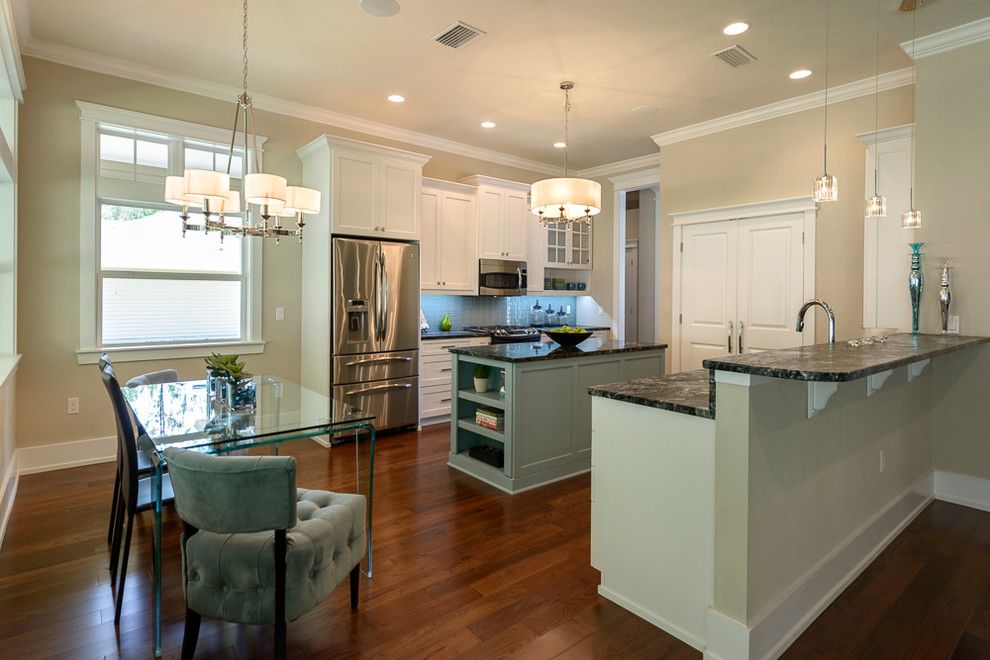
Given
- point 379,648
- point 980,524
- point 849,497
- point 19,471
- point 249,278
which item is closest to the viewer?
point 379,648

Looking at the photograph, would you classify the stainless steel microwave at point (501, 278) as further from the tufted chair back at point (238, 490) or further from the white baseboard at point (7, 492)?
the tufted chair back at point (238, 490)

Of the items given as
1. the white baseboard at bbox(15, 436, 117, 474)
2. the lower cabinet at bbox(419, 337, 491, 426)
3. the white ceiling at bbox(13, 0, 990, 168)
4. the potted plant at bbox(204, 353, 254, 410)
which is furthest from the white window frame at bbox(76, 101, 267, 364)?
the potted plant at bbox(204, 353, 254, 410)

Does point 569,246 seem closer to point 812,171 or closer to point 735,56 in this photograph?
point 812,171

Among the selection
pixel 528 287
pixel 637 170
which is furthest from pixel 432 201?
pixel 637 170

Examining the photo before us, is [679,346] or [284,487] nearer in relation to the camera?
[284,487]

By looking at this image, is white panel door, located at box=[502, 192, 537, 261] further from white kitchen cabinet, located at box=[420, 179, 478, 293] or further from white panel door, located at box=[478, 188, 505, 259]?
white kitchen cabinet, located at box=[420, 179, 478, 293]

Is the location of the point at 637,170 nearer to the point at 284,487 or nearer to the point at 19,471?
the point at 284,487

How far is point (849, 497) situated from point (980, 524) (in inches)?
53.9

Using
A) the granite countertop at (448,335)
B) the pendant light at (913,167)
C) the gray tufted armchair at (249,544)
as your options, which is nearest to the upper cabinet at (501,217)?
the granite countertop at (448,335)

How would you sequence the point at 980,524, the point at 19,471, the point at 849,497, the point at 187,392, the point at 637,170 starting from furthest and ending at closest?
the point at 637,170 → the point at 19,471 → the point at 980,524 → the point at 187,392 → the point at 849,497

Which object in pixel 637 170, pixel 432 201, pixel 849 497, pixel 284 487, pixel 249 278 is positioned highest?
pixel 637 170

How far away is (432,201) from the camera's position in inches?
230

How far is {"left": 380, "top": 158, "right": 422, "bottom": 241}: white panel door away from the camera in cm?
516

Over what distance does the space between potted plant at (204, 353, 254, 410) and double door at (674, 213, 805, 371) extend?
172 inches
